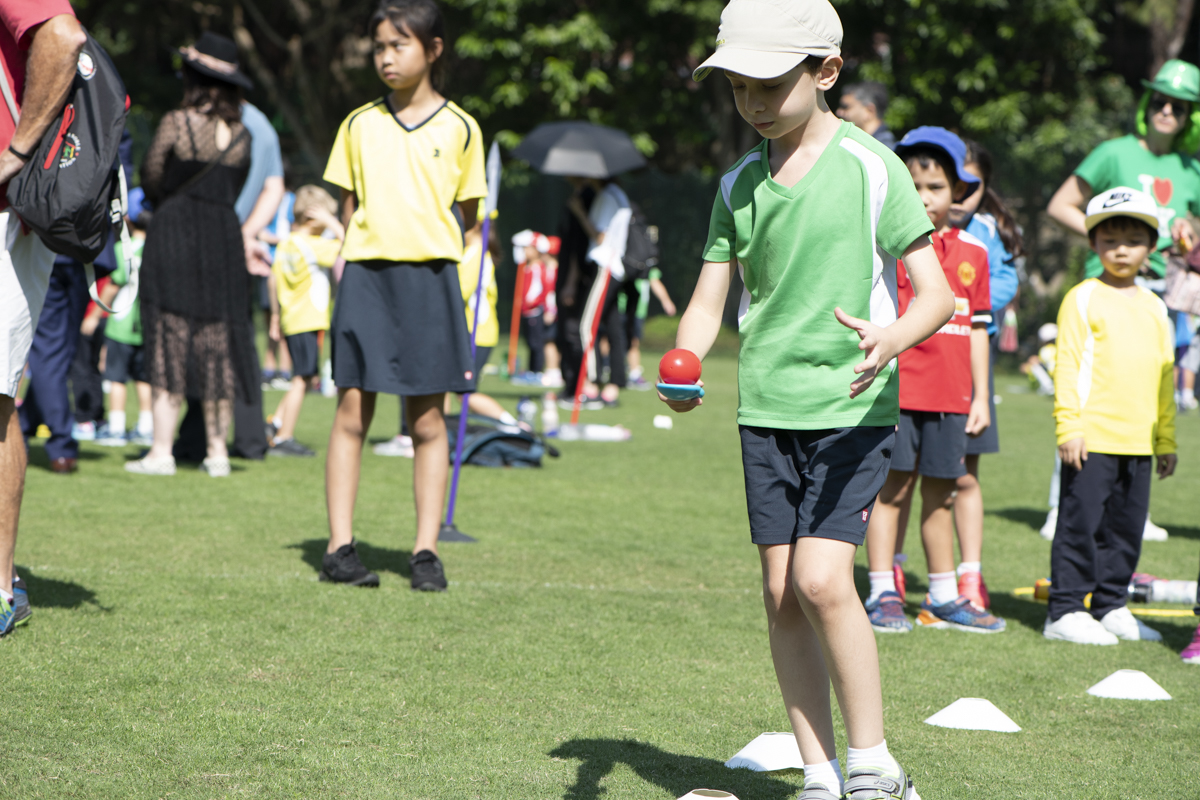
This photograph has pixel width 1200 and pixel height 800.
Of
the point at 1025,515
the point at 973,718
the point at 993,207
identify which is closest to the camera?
the point at 973,718

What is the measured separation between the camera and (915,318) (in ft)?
9.34

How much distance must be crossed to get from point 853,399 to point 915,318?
0.26 m

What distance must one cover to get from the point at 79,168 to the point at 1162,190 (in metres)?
5.11

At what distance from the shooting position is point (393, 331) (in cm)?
524

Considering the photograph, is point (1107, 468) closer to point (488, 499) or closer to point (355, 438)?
point (355, 438)

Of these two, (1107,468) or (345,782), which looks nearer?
(345,782)

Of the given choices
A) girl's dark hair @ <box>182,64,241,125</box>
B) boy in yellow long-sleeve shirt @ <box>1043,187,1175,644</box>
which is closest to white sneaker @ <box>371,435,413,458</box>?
girl's dark hair @ <box>182,64,241,125</box>

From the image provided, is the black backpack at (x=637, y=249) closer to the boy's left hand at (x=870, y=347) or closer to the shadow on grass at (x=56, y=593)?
the shadow on grass at (x=56, y=593)

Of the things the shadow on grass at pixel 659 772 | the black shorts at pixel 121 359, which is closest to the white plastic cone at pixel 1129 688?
the shadow on grass at pixel 659 772

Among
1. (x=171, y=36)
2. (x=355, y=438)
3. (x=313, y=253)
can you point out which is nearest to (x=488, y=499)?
(x=355, y=438)

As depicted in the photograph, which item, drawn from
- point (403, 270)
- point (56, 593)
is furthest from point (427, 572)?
point (56, 593)

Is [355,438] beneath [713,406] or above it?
above

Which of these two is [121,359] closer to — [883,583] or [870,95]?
[870,95]

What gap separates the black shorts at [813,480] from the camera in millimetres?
2980
